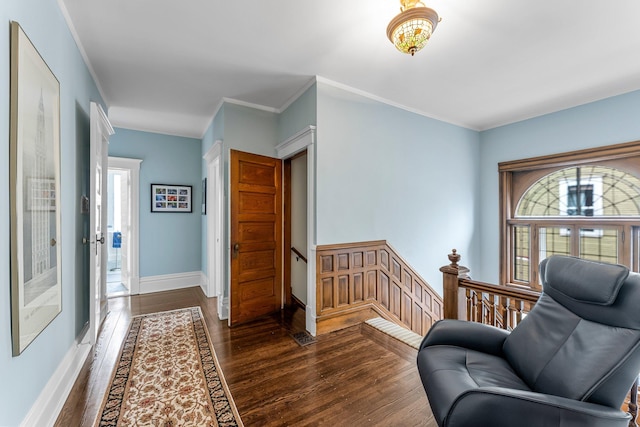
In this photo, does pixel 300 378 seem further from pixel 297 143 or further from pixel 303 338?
pixel 297 143

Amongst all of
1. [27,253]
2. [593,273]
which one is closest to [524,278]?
[593,273]

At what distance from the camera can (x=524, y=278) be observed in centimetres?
419

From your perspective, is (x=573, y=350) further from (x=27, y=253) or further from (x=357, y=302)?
(x=27, y=253)

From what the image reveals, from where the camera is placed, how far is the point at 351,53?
2.40 meters

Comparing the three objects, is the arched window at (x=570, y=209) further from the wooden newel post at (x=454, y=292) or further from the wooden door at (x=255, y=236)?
the wooden door at (x=255, y=236)

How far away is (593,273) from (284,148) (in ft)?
9.83

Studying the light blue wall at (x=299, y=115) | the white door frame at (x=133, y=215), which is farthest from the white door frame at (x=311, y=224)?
the white door frame at (x=133, y=215)

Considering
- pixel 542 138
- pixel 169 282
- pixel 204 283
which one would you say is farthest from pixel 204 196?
pixel 542 138

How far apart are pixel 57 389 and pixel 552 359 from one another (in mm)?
2853

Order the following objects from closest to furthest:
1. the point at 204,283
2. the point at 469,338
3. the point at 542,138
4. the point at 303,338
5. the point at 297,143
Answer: the point at 469,338, the point at 303,338, the point at 297,143, the point at 542,138, the point at 204,283

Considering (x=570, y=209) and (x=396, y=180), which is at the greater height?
(x=396, y=180)

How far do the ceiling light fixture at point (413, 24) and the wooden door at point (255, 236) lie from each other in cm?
203

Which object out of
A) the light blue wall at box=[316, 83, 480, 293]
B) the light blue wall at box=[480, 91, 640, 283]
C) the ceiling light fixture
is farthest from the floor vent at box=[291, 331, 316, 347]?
the light blue wall at box=[480, 91, 640, 283]

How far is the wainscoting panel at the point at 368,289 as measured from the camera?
290 cm
